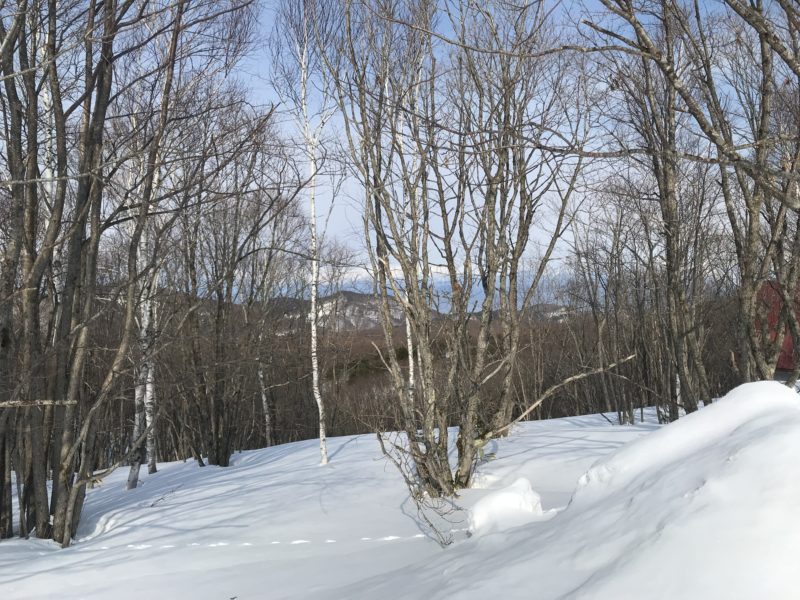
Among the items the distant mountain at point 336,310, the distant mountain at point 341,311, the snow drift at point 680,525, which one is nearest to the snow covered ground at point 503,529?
the snow drift at point 680,525

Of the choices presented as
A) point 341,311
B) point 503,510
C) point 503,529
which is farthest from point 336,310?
point 503,529

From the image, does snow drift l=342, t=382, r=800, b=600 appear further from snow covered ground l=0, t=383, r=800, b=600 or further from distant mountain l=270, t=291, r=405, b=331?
distant mountain l=270, t=291, r=405, b=331

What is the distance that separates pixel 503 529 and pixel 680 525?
1617mm

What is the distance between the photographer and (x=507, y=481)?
6.44m

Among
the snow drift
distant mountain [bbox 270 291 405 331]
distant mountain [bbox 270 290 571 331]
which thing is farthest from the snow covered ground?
distant mountain [bbox 270 291 405 331]

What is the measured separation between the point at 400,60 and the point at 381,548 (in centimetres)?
471

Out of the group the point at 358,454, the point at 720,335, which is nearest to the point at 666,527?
the point at 358,454

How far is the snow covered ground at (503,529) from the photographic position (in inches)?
74.2

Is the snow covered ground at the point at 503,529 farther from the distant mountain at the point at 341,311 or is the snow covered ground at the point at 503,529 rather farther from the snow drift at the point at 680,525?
the distant mountain at the point at 341,311

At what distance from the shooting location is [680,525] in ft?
6.56

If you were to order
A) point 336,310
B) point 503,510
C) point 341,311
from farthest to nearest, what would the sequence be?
point 341,311 → point 336,310 → point 503,510

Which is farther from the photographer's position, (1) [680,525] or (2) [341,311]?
(2) [341,311]

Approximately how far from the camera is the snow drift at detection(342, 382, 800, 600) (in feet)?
5.89

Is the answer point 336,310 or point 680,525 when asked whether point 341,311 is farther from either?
point 680,525
